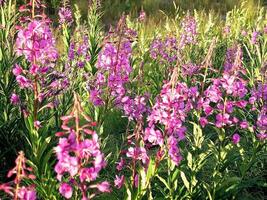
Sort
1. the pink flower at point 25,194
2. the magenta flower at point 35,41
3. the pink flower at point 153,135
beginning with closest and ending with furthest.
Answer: the pink flower at point 25,194 < the pink flower at point 153,135 < the magenta flower at point 35,41

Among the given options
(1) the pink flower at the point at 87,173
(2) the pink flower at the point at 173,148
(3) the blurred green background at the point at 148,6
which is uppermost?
(1) the pink flower at the point at 87,173

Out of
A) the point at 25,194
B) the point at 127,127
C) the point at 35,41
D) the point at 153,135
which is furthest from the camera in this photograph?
the point at 127,127

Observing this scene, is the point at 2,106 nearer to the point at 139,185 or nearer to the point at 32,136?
the point at 32,136

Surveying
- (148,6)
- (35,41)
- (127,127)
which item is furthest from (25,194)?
(148,6)

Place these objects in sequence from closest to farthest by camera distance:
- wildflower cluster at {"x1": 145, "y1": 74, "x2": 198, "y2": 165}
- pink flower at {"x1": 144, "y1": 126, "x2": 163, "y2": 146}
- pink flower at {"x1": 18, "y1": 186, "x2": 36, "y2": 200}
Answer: pink flower at {"x1": 18, "y1": 186, "x2": 36, "y2": 200} → wildflower cluster at {"x1": 145, "y1": 74, "x2": 198, "y2": 165} → pink flower at {"x1": 144, "y1": 126, "x2": 163, "y2": 146}

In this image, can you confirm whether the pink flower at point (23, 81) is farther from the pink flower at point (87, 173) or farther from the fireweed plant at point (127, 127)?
the pink flower at point (87, 173)

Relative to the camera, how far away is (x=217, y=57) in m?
6.27

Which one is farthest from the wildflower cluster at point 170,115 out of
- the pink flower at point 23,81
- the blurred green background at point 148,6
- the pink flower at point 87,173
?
the blurred green background at point 148,6

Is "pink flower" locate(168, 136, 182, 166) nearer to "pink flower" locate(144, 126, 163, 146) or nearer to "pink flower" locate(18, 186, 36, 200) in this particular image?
"pink flower" locate(144, 126, 163, 146)

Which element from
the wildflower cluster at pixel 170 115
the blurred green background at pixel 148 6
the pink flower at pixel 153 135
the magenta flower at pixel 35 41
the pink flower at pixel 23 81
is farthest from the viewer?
the blurred green background at pixel 148 6

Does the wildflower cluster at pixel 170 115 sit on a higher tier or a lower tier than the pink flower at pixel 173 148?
higher

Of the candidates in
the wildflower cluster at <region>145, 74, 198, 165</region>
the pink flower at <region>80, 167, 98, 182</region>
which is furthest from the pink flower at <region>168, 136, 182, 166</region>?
the pink flower at <region>80, 167, 98, 182</region>

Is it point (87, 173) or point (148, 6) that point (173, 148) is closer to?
point (87, 173)

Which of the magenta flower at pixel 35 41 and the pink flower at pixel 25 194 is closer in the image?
the pink flower at pixel 25 194
